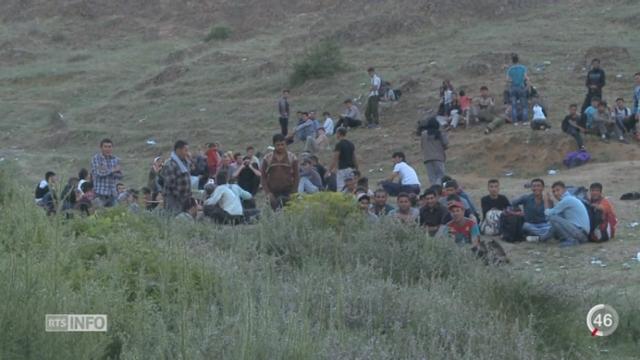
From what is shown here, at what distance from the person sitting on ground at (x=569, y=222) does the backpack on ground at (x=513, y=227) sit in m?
0.43

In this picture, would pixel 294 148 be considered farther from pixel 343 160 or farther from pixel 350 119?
pixel 343 160

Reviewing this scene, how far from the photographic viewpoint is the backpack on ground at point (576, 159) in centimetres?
2292

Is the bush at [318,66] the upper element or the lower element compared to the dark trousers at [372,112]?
upper

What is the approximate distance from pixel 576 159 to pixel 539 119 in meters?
2.13

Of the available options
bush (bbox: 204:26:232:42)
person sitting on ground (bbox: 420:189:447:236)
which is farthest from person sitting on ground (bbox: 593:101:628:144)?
bush (bbox: 204:26:232:42)

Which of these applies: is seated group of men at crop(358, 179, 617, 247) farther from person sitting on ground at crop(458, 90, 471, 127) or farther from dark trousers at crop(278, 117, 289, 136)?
dark trousers at crop(278, 117, 289, 136)

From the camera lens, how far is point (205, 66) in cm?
4094

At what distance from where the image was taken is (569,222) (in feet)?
51.0

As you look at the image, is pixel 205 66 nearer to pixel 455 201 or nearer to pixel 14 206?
pixel 455 201

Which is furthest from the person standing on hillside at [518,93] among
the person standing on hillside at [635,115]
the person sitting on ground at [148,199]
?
the person sitting on ground at [148,199]

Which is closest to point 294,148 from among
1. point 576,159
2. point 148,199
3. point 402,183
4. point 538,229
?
point 576,159

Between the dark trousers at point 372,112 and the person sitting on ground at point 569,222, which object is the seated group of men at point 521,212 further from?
the dark trousers at point 372,112

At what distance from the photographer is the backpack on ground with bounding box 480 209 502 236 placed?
16.6 m

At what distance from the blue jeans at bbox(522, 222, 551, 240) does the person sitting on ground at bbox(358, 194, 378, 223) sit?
214cm
